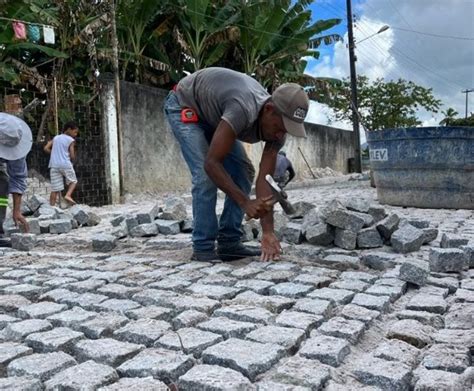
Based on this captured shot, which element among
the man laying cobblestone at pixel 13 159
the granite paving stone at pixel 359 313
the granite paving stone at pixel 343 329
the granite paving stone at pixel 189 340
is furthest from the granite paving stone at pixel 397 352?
the man laying cobblestone at pixel 13 159

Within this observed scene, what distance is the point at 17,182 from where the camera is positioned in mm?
5406

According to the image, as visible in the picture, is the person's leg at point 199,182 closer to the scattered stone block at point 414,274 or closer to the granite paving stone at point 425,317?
the scattered stone block at point 414,274

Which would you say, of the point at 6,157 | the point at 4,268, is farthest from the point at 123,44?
the point at 4,268

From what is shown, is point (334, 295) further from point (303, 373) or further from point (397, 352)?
point (303, 373)

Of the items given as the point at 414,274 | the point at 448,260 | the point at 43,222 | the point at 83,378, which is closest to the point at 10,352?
the point at 83,378

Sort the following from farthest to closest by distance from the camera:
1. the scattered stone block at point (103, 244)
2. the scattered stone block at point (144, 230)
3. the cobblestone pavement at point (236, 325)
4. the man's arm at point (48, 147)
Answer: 1. the man's arm at point (48, 147)
2. the scattered stone block at point (144, 230)
3. the scattered stone block at point (103, 244)
4. the cobblestone pavement at point (236, 325)

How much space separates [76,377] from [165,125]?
391 inches

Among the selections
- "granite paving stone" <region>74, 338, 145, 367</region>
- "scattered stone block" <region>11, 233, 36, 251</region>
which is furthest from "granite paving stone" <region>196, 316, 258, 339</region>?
"scattered stone block" <region>11, 233, 36, 251</region>

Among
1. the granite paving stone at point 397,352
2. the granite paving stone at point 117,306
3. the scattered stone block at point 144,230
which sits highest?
the scattered stone block at point 144,230

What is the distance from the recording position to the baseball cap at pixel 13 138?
489cm

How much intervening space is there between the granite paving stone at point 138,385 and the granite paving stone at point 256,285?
1.25 meters

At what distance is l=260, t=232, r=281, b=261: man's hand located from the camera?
3.72 m

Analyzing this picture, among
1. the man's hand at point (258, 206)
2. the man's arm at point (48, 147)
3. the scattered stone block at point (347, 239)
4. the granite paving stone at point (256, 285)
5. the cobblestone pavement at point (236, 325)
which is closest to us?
the cobblestone pavement at point (236, 325)

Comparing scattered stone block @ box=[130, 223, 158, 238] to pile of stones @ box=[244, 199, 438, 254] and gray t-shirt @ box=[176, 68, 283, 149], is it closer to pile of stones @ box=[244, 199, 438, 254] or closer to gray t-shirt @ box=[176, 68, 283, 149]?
pile of stones @ box=[244, 199, 438, 254]
